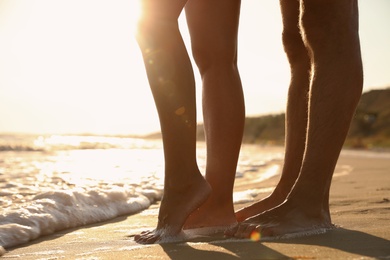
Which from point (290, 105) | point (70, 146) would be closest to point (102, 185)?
point (290, 105)

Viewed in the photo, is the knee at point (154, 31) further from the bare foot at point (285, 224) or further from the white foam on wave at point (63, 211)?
the white foam on wave at point (63, 211)

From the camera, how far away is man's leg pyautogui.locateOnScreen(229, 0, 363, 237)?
81.6 inches

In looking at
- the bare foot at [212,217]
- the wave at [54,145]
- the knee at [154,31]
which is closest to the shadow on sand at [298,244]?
the bare foot at [212,217]

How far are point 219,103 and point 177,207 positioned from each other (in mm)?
561

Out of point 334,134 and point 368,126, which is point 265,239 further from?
point 368,126

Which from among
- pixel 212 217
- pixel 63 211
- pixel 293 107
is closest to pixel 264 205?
pixel 212 217

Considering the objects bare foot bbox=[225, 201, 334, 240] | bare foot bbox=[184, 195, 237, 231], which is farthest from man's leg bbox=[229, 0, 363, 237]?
bare foot bbox=[184, 195, 237, 231]

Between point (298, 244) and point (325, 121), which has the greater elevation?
point (325, 121)

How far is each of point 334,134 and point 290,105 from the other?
54 centimetres

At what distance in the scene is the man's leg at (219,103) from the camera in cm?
257

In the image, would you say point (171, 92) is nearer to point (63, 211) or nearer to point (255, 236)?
point (255, 236)

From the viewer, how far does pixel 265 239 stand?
77.2 inches

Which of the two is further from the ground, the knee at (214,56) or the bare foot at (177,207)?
the knee at (214,56)

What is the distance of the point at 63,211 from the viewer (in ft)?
10.00
